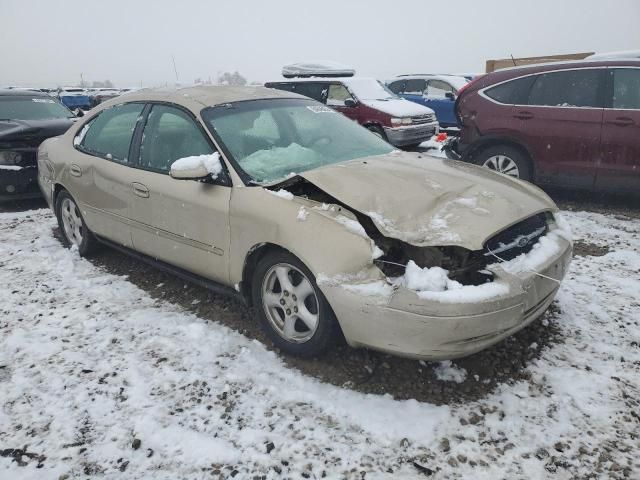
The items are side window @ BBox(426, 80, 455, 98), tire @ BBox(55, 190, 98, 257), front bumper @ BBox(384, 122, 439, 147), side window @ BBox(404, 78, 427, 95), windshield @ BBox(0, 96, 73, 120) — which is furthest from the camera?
side window @ BBox(404, 78, 427, 95)

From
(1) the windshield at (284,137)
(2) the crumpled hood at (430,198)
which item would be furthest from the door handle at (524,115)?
(2) the crumpled hood at (430,198)

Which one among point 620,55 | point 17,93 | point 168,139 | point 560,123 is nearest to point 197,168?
point 168,139

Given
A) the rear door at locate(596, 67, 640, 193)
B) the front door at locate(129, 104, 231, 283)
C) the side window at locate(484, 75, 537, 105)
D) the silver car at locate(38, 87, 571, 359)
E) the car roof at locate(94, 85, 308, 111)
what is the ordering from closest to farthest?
the silver car at locate(38, 87, 571, 359)
the front door at locate(129, 104, 231, 283)
the car roof at locate(94, 85, 308, 111)
the rear door at locate(596, 67, 640, 193)
the side window at locate(484, 75, 537, 105)

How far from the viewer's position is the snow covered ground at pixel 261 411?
82.7 inches

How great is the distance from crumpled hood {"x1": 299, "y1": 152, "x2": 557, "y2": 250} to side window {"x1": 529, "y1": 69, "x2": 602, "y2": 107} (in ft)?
9.97

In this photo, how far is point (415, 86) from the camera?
13.5 meters

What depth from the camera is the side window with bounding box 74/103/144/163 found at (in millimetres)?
3795

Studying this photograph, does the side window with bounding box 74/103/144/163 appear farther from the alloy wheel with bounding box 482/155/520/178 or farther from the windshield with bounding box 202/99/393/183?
the alloy wheel with bounding box 482/155/520/178

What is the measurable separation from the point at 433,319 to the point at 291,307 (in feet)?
2.99

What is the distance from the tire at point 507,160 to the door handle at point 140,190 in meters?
4.04

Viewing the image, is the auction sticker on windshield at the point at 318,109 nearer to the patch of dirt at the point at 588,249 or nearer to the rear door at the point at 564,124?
the patch of dirt at the point at 588,249

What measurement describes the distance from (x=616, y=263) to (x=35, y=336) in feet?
15.0

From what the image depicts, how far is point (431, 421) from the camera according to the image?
7.63ft

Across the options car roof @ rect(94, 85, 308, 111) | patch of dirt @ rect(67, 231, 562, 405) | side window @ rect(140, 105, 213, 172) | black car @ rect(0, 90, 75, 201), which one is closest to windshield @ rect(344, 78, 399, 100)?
black car @ rect(0, 90, 75, 201)
